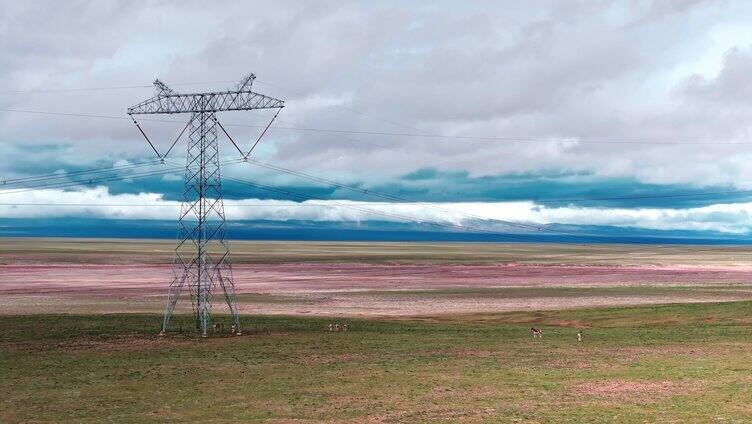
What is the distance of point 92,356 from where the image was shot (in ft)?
157

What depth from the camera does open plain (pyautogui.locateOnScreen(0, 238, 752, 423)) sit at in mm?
33125

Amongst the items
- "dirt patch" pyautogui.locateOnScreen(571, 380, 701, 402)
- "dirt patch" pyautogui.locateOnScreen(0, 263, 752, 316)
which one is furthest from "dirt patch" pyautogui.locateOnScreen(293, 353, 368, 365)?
"dirt patch" pyautogui.locateOnScreen(0, 263, 752, 316)

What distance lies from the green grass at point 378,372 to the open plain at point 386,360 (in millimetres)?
125

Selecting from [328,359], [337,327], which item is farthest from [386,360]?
[337,327]

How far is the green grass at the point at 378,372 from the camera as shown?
3266cm

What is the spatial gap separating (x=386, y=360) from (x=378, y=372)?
391 cm

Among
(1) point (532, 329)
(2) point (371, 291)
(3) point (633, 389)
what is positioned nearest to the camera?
(3) point (633, 389)

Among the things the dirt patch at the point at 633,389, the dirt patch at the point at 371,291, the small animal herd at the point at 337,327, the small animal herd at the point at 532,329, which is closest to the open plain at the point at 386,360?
the dirt patch at the point at 633,389

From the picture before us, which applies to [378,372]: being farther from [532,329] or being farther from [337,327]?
[337,327]

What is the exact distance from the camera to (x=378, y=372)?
138 feet

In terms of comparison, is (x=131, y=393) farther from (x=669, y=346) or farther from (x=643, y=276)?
(x=643, y=276)

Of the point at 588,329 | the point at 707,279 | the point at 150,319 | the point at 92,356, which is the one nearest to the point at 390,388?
the point at 92,356

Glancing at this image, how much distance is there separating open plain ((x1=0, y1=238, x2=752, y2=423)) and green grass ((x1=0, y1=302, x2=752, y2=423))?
4.9 inches

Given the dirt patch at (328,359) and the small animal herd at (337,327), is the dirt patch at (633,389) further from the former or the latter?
the small animal herd at (337,327)
